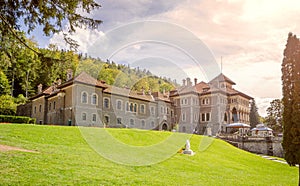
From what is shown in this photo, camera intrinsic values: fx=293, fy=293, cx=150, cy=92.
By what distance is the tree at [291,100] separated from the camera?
48.2ft

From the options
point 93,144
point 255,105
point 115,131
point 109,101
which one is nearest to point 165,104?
point 109,101

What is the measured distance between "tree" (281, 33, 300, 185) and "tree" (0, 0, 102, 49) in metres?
11.3

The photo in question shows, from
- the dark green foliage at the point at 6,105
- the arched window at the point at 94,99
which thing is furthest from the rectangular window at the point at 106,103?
the dark green foliage at the point at 6,105

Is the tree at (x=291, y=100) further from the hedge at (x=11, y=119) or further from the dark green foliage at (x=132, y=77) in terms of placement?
the hedge at (x=11, y=119)

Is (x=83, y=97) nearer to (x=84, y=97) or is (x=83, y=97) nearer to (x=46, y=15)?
(x=84, y=97)

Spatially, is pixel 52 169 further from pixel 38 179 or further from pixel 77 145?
pixel 77 145

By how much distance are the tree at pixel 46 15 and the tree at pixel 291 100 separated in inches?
443

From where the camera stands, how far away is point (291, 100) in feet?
49.2

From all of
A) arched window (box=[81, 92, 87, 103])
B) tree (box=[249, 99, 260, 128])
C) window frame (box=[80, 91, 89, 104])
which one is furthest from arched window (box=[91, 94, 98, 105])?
tree (box=[249, 99, 260, 128])

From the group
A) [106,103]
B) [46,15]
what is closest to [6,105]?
[106,103]

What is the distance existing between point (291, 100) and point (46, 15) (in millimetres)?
12536

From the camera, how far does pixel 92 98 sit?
36.3 metres

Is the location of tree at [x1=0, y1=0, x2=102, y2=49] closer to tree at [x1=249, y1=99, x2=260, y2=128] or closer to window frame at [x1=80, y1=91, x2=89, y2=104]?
window frame at [x1=80, y1=91, x2=89, y2=104]

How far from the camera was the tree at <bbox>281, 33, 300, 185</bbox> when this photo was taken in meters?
14.7
